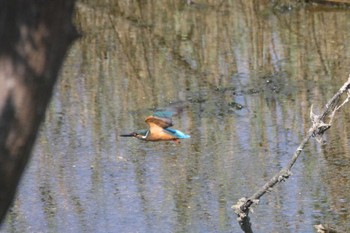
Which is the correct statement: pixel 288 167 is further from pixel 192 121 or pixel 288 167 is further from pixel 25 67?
pixel 25 67

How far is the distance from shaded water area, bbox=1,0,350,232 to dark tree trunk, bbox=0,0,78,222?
265 centimetres

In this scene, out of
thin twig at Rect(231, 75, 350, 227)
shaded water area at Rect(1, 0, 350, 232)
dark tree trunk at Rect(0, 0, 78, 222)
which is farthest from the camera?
shaded water area at Rect(1, 0, 350, 232)

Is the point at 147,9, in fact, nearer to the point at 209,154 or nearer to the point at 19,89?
the point at 209,154

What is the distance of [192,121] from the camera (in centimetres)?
581

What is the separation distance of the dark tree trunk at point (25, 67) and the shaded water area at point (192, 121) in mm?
2646

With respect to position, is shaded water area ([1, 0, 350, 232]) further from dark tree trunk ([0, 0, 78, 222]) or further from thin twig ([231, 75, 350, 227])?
dark tree trunk ([0, 0, 78, 222])

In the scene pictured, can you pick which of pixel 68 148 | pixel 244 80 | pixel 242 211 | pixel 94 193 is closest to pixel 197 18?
pixel 244 80

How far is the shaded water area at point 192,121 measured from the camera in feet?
15.1

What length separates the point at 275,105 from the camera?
19.9 feet

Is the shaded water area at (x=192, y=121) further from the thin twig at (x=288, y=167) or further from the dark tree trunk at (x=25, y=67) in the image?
the dark tree trunk at (x=25, y=67)

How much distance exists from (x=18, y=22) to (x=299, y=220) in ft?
9.58

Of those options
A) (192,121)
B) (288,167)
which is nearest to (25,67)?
(288,167)

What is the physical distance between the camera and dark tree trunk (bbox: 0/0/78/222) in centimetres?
174

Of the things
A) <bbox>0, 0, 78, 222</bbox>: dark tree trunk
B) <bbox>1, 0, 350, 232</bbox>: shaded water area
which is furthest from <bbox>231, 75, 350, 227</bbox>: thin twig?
<bbox>0, 0, 78, 222</bbox>: dark tree trunk
